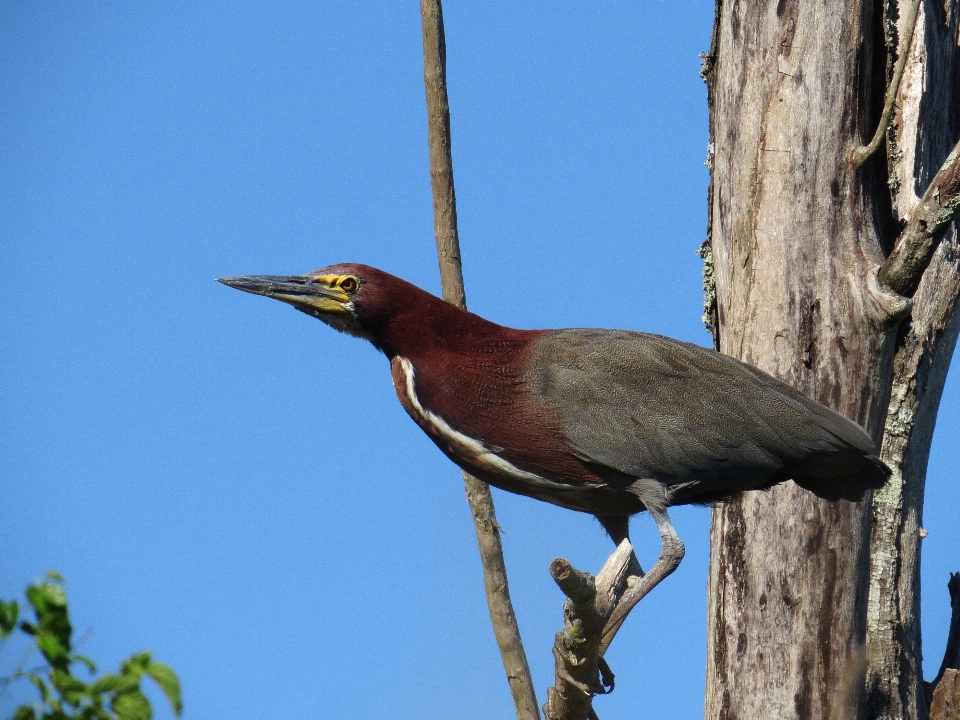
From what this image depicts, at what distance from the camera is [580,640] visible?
12.8 feet

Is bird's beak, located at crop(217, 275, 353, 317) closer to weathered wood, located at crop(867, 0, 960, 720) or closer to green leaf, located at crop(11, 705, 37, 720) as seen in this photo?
green leaf, located at crop(11, 705, 37, 720)

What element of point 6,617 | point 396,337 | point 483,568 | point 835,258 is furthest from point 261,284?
point 835,258

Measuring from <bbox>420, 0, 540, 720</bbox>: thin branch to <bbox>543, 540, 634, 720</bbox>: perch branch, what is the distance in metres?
1.25

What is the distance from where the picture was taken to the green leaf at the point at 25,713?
8.59 feet

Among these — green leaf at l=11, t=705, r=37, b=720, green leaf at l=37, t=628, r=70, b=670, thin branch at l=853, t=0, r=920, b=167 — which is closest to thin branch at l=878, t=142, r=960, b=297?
thin branch at l=853, t=0, r=920, b=167

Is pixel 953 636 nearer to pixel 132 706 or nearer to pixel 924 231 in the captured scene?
pixel 924 231

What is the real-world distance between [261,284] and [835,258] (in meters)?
2.70

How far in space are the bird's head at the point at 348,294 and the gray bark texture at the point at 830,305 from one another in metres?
1.77

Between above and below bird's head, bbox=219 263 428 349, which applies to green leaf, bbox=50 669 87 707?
below

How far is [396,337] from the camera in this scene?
187 inches

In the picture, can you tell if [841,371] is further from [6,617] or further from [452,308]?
[6,617]

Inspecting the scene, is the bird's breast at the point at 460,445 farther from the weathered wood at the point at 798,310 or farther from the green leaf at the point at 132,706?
the green leaf at the point at 132,706

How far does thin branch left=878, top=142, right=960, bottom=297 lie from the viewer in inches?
189

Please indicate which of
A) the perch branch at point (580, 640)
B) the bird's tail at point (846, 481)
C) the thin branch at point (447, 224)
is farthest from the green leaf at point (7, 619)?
the bird's tail at point (846, 481)
